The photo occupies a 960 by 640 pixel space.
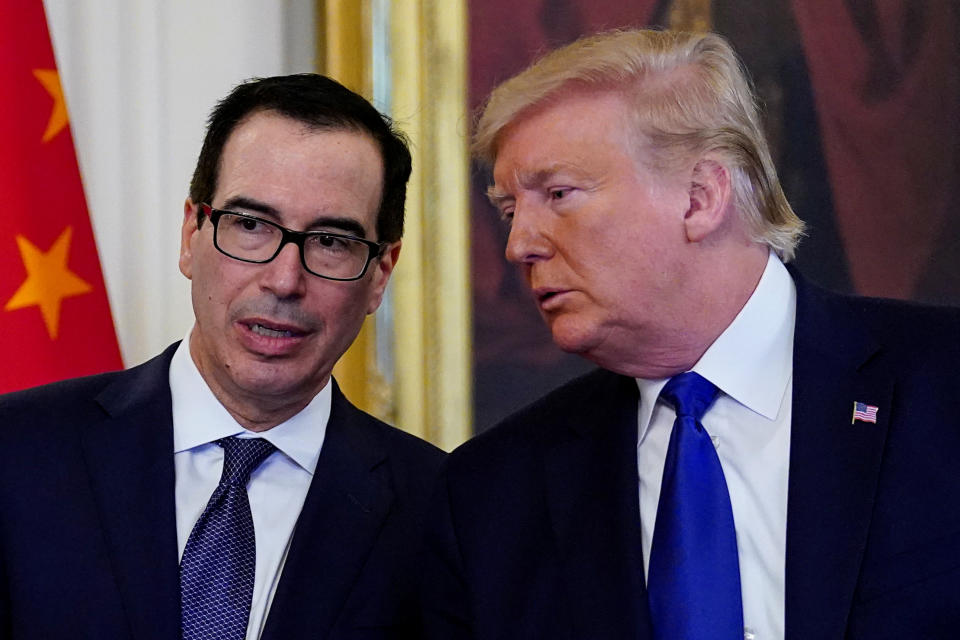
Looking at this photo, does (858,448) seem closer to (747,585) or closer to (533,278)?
(747,585)

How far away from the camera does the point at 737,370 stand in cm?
189

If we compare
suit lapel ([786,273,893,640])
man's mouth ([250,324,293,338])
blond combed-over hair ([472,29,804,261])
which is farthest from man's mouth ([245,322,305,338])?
suit lapel ([786,273,893,640])

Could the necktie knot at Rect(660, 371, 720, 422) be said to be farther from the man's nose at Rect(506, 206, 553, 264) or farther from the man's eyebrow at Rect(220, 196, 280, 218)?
the man's eyebrow at Rect(220, 196, 280, 218)

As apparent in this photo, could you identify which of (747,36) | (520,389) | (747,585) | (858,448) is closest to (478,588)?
(747,585)

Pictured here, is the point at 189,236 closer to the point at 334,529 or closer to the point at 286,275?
the point at 286,275

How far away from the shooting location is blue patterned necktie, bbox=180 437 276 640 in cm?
199

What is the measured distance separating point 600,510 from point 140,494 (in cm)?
79

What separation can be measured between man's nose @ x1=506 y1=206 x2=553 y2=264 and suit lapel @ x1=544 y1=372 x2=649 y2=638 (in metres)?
0.33

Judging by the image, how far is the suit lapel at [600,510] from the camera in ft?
6.01

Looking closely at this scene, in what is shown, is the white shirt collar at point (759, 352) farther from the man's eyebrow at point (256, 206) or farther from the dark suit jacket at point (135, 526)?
the man's eyebrow at point (256, 206)

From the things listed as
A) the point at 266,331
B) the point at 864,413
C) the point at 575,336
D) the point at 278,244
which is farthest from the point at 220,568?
the point at 864,413

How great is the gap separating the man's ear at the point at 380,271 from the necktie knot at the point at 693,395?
2.20 ft

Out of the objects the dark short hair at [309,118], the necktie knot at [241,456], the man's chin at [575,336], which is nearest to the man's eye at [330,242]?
the dark short hair at [309,118]

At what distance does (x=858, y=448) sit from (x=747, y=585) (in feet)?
0.86
